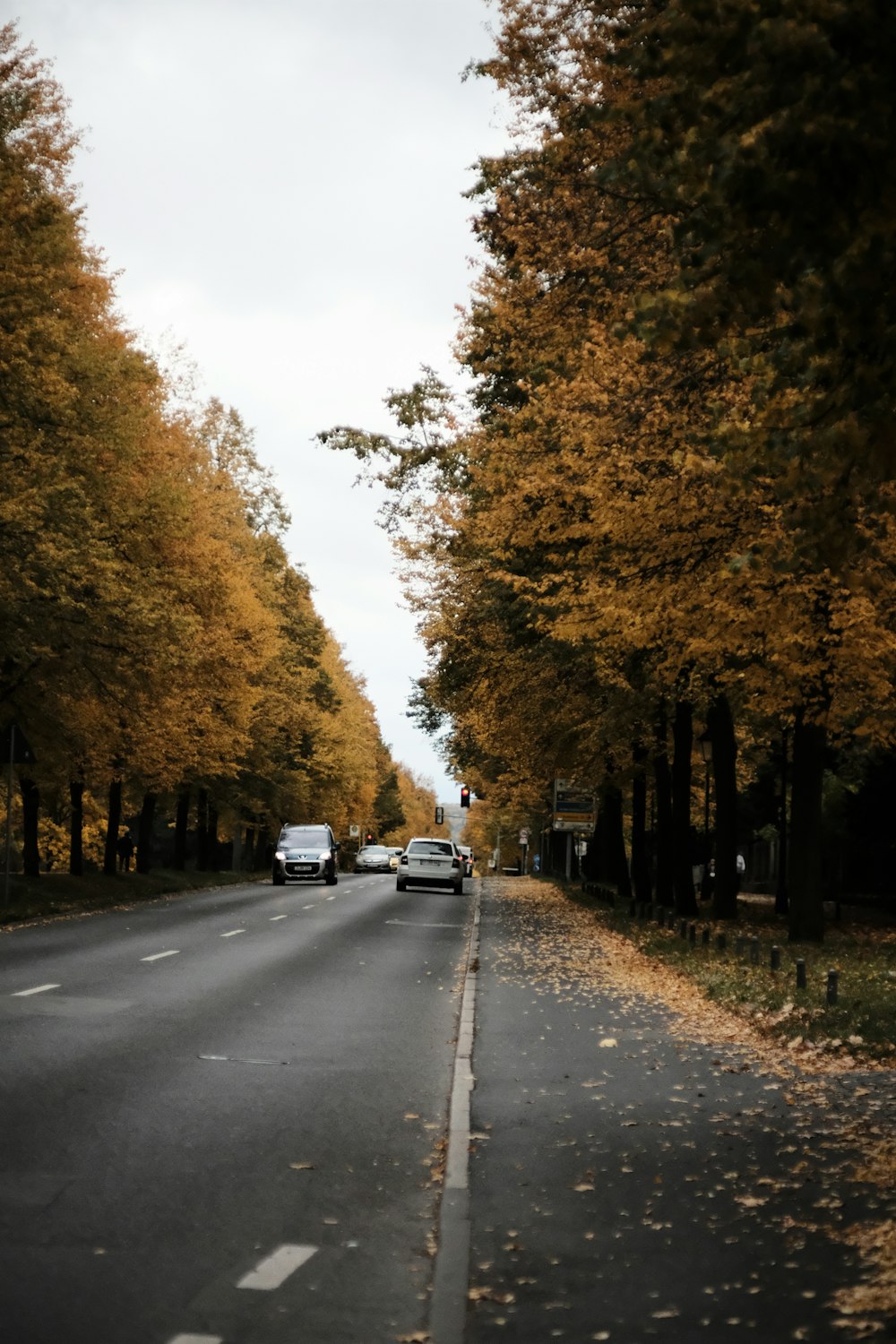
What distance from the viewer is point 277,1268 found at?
636cm

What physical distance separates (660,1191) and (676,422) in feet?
37.4

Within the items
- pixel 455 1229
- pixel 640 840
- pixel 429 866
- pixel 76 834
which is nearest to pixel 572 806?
pixel 429 866

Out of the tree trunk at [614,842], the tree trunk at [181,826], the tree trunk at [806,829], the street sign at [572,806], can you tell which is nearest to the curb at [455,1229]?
the tree trunk at [806,829]

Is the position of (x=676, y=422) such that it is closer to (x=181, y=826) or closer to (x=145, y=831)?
(x=145, y=831)

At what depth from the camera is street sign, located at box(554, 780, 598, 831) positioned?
42750 mm

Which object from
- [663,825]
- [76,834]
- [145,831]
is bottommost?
[76,834]

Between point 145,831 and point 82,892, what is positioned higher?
point 145,831

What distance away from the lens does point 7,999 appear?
1497 centimetres

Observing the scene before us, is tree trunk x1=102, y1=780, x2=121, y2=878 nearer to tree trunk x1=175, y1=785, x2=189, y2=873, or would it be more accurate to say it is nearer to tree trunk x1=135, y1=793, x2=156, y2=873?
tree trunk x1=135, y1=793, x2=156, y2=873

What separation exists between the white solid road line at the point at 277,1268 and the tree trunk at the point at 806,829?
671 inches

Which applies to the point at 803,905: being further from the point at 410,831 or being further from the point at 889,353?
the point at 410,831

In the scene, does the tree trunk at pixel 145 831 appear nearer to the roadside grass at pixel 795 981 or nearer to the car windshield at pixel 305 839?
the car windshield at pixel 305 839

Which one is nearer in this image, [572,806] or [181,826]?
[572,806]

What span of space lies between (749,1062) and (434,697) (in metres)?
22.9
